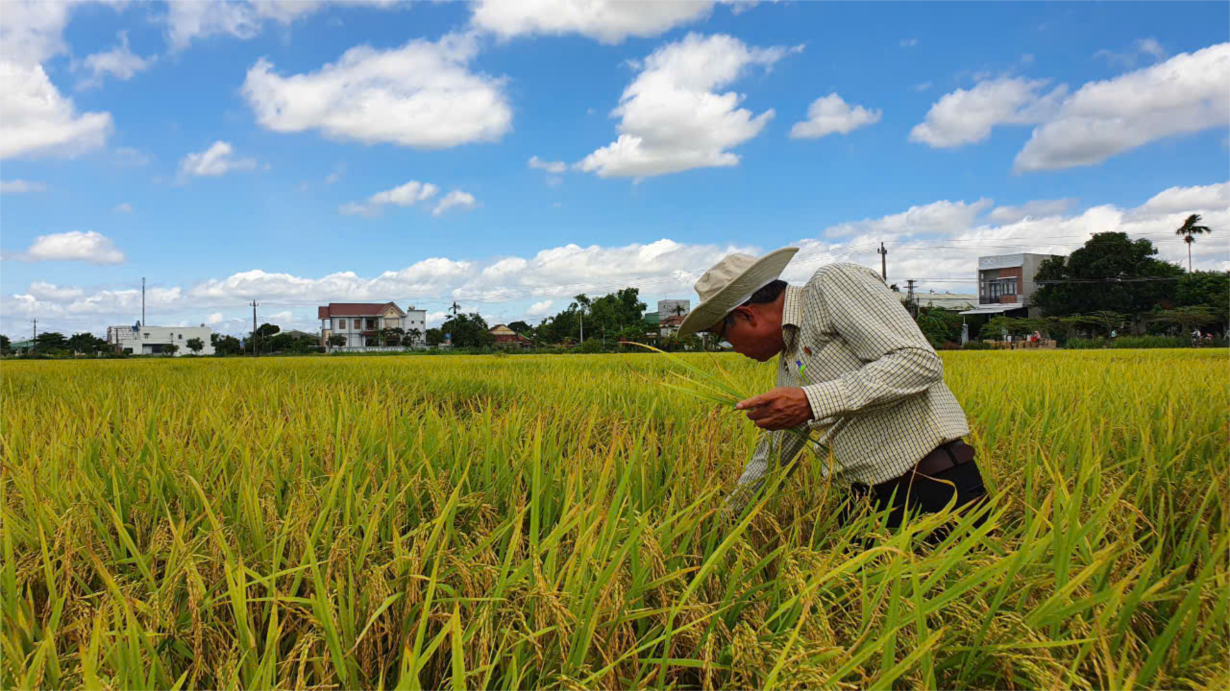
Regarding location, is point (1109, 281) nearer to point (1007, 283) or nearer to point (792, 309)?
point (1007, 283)

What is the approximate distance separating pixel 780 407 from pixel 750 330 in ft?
0.97

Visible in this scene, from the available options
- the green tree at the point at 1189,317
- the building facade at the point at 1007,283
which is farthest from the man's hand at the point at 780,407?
the building facade at the point at 1007,283

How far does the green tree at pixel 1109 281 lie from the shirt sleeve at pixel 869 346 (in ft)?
148

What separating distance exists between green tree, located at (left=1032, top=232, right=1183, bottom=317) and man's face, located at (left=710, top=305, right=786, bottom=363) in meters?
45.1

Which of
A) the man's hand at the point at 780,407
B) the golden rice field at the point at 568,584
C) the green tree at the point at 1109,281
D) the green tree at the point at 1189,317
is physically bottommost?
the golden rice field at the point at 568,584

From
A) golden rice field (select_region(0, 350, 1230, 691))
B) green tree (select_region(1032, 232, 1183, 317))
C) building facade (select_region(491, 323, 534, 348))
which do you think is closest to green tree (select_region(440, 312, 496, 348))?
building facade (select_region(491, 323, 534, 348))

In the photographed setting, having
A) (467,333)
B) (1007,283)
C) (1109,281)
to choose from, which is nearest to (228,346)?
(467,333)

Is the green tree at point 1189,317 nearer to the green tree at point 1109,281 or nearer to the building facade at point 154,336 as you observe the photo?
the green tree at point 1109,281

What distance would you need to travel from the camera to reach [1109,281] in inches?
Result: 1534

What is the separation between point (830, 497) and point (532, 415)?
1.83m

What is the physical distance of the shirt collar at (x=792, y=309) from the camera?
171 cm

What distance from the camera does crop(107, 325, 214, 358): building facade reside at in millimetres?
68562

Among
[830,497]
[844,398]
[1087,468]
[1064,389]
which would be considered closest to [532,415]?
[830,497]

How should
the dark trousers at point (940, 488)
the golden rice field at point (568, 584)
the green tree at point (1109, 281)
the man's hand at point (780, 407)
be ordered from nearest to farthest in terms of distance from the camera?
the golden rice field at point (568, 584), the man's hand at point (780, 407), the dark trousers at point (940, 488), the green tree at point (1109, 281)
